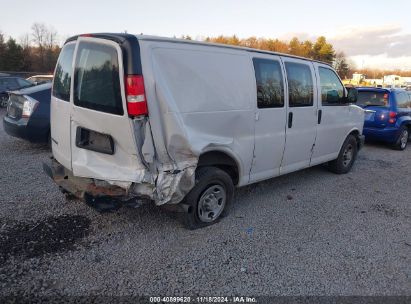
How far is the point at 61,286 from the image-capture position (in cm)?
283

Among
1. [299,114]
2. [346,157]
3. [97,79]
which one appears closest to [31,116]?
[97,79]

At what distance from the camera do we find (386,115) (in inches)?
353

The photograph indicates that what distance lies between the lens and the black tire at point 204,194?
370cm

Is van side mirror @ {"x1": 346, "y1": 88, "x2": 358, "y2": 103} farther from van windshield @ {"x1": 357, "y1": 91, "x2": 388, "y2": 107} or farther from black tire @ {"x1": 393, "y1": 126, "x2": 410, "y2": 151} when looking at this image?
black tire @ {"x1": 393, "y1": 126, "x2": 410, "y2": 151}

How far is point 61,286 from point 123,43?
2.24 m

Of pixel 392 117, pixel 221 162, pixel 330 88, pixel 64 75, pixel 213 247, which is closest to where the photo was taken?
pixel 213 247

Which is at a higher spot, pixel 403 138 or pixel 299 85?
pixel 299 85

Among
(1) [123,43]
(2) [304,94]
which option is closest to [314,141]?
(2) [304,94]

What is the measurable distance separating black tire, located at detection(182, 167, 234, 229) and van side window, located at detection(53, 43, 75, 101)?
1.72 metres

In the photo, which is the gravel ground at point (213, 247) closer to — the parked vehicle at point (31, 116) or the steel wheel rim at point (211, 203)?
the steel wheel rim at point (211, 203)

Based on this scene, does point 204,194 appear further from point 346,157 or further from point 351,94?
point 346,157

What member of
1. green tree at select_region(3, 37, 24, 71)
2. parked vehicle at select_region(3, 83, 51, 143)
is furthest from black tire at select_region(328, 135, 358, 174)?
green tree at select_region(3, 37, 24, 71)

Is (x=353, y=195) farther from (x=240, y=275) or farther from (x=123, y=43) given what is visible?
(x=123, y=43)

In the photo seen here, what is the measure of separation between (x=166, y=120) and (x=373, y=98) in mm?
8068
